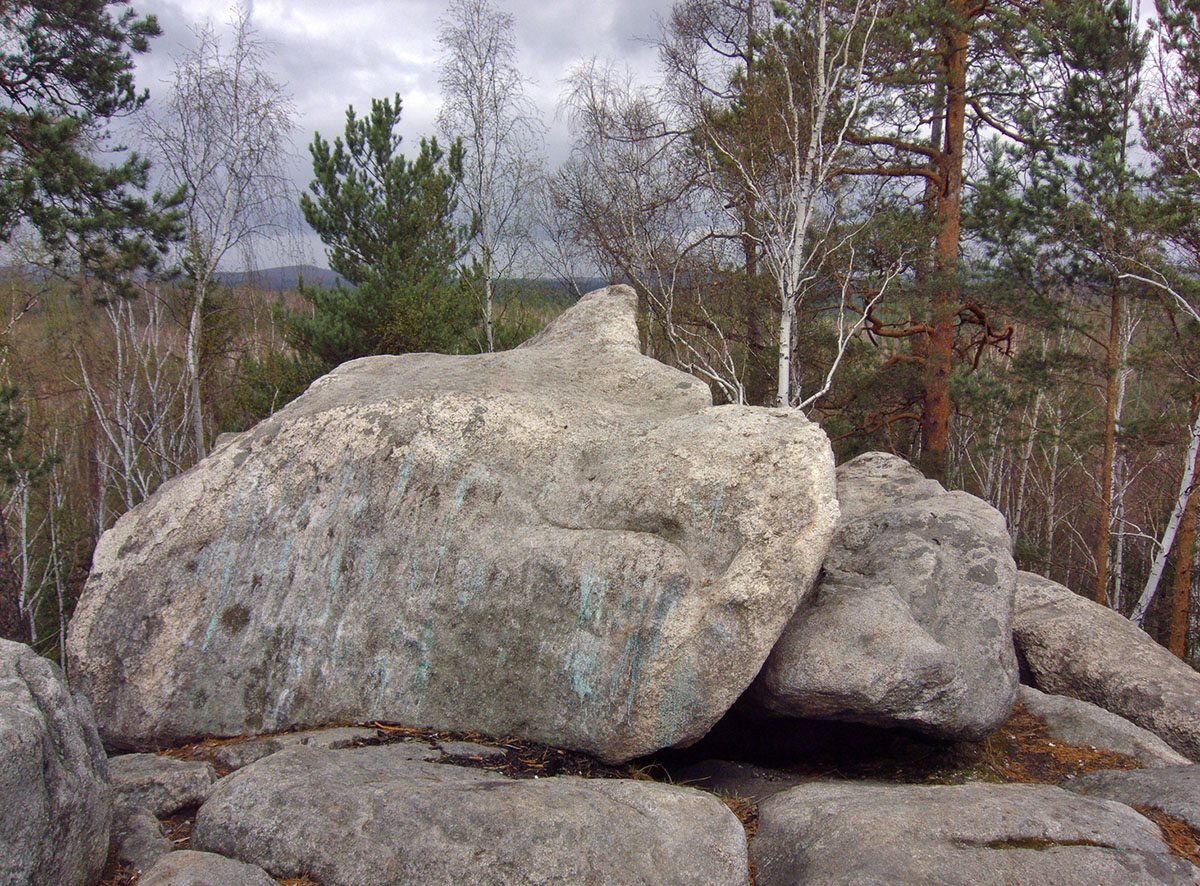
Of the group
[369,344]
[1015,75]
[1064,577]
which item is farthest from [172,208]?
[1064,577]

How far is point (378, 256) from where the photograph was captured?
12.2 m

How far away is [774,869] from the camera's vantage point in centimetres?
395

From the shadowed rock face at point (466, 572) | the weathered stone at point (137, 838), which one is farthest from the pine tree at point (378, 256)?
the weathered stone at point (137, 838)

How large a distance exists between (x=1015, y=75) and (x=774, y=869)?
41.1 feet

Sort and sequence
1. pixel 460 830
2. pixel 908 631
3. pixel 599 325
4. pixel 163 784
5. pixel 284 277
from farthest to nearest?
pixel 284 277 < pixel 599 325 < pixel 908 631 < pixel 163 784 < pixel 460 830

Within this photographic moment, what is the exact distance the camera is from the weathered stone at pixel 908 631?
4.93m

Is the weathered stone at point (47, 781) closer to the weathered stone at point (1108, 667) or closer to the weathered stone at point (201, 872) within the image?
the weathered stone at point (201, 872)

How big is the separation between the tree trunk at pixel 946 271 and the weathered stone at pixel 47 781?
11.8 meters

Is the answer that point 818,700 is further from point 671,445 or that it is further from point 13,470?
point 13,470

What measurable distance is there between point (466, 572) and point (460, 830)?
1765mm

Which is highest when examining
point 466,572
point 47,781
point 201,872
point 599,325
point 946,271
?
point 946,271

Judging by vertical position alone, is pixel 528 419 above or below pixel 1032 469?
above

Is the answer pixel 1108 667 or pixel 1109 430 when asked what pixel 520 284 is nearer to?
pixel 1109 430

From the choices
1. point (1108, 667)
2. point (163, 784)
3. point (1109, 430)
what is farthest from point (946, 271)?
point (163, 784)
